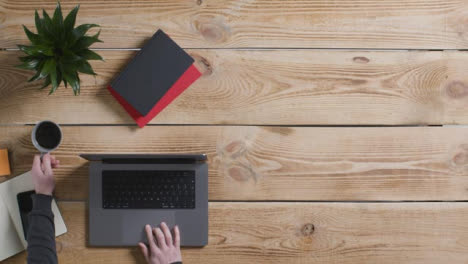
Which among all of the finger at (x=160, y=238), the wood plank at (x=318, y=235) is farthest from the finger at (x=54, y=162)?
the finger at (x=160, y=238)

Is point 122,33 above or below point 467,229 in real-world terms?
above

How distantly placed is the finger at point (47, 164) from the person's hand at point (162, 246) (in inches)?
12.8

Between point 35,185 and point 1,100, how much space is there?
29 centimetres

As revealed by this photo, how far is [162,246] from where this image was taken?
1.26 m

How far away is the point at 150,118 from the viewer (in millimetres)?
1283

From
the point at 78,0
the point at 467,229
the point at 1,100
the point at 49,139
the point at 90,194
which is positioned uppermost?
the point at 78,0

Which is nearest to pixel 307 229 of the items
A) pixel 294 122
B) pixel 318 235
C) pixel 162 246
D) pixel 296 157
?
pixel 318 235

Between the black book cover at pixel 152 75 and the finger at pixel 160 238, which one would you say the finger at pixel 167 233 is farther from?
the black book cover at pixel 152 75

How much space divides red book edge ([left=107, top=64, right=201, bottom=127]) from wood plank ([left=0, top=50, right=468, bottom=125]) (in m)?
0.02

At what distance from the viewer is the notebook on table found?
1257mm

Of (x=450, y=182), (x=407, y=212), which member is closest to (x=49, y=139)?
(x=407, y=212)

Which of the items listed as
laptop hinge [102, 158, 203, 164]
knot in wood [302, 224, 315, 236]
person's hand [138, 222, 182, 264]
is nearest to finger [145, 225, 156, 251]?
person's hand [138, 222, 182, 264]

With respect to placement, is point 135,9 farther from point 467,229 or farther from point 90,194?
point 467,229

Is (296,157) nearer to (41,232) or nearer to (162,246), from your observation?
(162,246)
